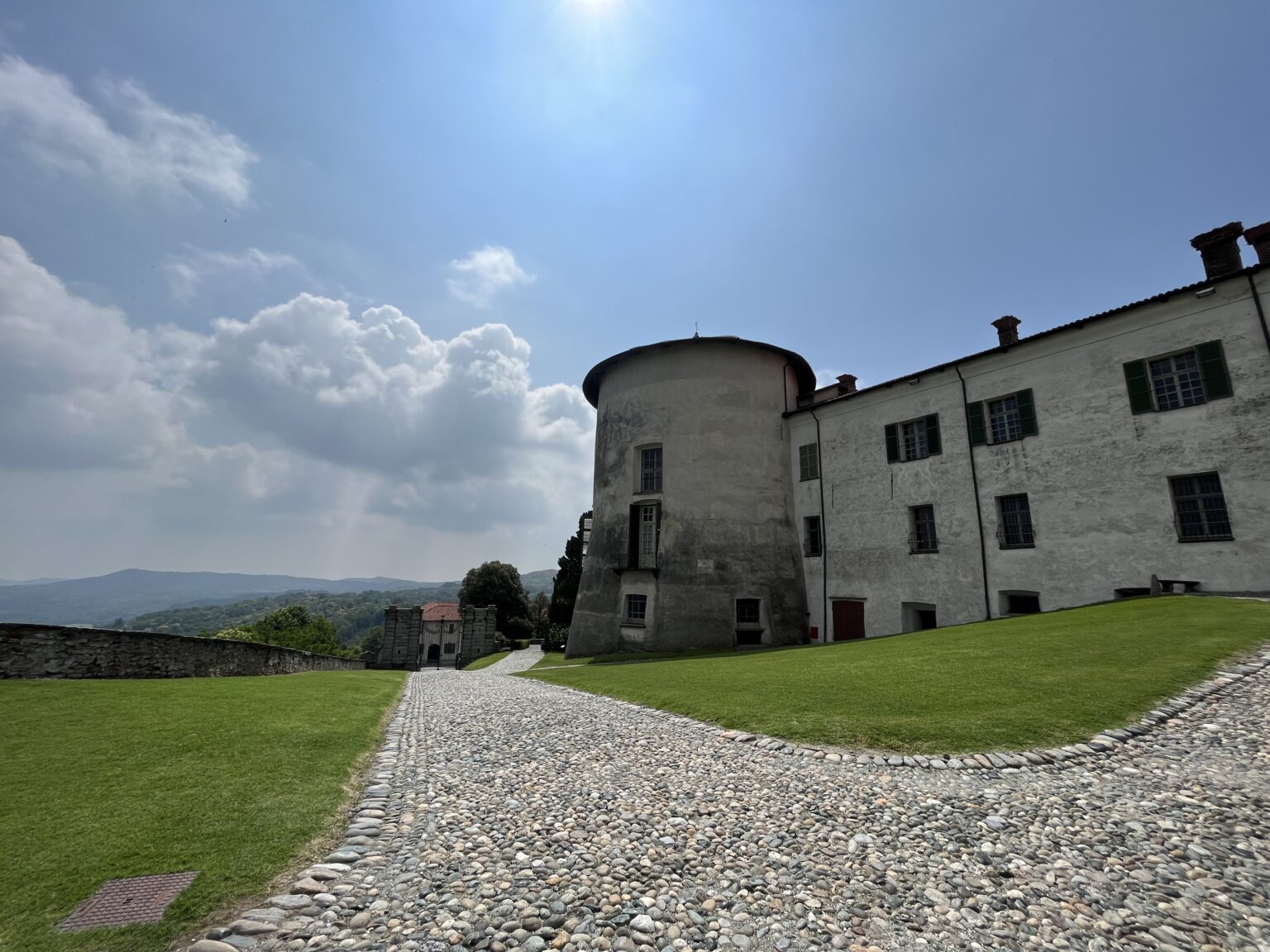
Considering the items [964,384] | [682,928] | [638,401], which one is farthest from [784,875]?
[638,401]

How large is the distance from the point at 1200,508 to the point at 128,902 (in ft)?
77.9

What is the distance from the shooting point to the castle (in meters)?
16.1

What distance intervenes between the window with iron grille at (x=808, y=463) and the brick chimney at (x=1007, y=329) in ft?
29.1

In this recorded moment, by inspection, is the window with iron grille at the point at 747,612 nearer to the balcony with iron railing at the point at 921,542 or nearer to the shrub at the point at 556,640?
the balcony with iron railing at the point at 921,542

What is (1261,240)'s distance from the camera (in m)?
16.5

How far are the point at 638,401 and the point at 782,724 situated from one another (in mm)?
22075

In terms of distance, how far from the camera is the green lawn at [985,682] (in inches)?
287

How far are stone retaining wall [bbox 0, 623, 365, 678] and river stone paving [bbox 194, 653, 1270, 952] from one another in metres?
12.6

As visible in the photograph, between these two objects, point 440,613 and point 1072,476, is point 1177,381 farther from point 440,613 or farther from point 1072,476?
point 440,613

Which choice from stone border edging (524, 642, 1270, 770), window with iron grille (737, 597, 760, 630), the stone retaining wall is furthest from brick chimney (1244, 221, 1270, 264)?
Result: the stone retaining wall

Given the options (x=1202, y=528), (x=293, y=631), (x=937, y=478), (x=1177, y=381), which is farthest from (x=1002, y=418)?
(x=293, y=631)

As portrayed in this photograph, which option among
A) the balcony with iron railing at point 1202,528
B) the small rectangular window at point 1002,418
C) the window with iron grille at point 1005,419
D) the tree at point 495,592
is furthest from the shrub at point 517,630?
the balcony with iron railing at point 1202,528

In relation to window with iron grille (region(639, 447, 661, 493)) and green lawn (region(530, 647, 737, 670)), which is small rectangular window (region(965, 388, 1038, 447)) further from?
window with iron grille (region(639, 447, 661, 493))

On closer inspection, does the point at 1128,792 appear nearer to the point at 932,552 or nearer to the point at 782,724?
the point at 782,724
